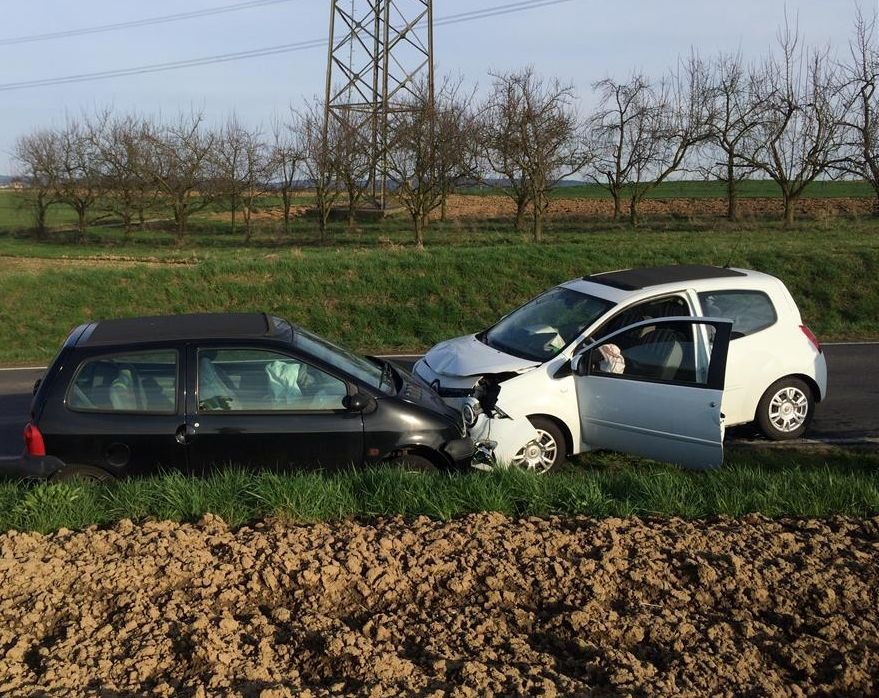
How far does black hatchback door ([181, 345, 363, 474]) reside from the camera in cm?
641

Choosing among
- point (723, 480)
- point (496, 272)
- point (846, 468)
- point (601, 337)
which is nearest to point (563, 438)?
point (601, 337)

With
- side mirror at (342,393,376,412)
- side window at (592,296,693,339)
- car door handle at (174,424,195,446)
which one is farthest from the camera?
side window at (592,296,693,339)

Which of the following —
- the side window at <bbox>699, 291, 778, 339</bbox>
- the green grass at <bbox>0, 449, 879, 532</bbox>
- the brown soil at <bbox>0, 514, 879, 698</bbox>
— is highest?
the side window at <bbox>699, 291, 778, 339</bbox>

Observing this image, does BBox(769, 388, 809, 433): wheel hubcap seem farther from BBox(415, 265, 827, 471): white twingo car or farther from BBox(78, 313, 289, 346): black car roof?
BBox(78, 313, 289, 346): black car roof

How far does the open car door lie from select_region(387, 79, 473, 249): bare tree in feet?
74.4

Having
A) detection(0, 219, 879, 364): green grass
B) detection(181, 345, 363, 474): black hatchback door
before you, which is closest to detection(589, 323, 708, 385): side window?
detection(181, 345, 363, 474): black hatchback door

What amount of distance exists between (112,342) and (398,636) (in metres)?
3.71

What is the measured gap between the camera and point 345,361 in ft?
23.5

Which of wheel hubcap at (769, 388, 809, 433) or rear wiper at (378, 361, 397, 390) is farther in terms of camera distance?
wheel hubcap at (769, 388, 809, 433)

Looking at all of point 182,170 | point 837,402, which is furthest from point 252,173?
point 837,402

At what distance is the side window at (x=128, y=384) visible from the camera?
21.0ft

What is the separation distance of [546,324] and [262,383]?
3314 millimetres

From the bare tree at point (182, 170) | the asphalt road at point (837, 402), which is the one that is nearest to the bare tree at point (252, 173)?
the bare tree at point (182, 170)

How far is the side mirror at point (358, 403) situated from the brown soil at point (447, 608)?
4.59 ft
